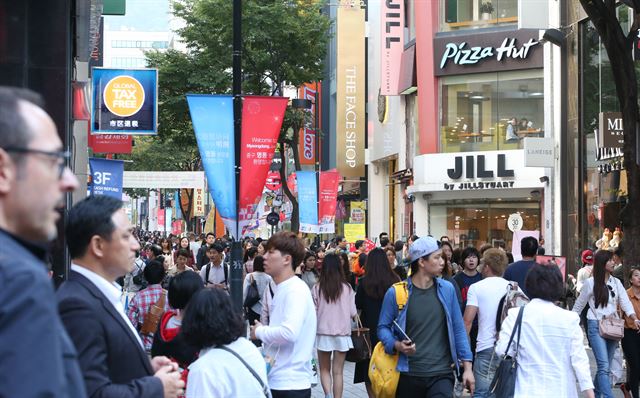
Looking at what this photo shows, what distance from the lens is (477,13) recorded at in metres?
38.3

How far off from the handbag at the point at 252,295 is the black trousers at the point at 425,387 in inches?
238

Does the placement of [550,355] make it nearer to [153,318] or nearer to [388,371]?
[388,371]

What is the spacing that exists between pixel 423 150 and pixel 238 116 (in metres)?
25.5

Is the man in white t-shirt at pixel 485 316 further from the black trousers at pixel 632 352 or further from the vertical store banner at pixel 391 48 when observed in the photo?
the vertical store banner at pixel 391 48

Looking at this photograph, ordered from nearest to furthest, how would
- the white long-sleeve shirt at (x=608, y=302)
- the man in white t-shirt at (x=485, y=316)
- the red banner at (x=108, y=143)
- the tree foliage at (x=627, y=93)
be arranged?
the man in white t-shirt at (x=485, y=316)
the white long-sleeve shirt at (x=608, y=302)
the tree foliage at (x=627, y=93)
the red banner at (x=108, y=143)

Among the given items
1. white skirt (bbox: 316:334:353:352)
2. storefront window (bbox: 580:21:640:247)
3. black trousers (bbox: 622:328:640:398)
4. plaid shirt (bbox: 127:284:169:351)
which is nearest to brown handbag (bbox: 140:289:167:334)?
plaid shirt (bbox: 127:284:169:351)

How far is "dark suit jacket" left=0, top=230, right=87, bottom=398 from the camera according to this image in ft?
6.86

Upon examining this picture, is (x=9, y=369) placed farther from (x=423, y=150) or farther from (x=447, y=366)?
(x=423, y=150)

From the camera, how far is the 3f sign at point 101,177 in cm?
1859

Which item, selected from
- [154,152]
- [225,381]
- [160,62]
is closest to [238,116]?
[225,381]

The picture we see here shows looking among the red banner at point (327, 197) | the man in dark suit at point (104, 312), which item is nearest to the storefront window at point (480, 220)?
the red banner at point (327, 197)

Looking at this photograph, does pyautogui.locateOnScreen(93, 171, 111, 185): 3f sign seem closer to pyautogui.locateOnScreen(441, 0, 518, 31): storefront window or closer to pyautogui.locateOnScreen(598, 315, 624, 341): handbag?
pyautogui.locateOnScreen(598, 315, 624, 341): handbag

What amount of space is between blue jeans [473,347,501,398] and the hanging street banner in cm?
1172

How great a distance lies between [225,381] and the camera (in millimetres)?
4914
